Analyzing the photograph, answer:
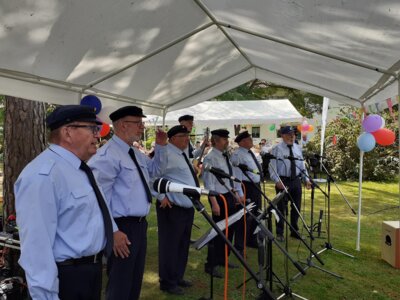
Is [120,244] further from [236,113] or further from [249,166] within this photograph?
[236,113]

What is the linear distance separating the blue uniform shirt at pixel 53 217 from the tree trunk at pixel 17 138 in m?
2.95

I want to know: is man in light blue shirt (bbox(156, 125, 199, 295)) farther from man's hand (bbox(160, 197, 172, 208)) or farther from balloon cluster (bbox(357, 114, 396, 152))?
balloon cluster (bbox(357, 114, 396, 152))

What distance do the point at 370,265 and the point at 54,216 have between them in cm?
478

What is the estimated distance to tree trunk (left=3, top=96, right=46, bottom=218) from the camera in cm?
442

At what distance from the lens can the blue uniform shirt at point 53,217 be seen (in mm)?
1598

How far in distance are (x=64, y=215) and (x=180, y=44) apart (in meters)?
2.93

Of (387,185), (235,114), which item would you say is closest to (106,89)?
(235,114)

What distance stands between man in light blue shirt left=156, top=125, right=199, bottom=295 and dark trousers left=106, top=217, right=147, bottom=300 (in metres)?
0.93

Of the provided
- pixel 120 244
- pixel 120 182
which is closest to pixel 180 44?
pixel 120 182

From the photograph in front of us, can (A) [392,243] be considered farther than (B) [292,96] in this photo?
No

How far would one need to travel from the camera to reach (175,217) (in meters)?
3.97

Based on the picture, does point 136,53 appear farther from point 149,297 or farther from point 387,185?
point 387,185

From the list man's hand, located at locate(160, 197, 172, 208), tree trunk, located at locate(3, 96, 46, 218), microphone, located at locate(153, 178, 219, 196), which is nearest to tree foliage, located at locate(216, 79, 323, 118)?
tree trunk, located at locate(3, 96, 46, 218)

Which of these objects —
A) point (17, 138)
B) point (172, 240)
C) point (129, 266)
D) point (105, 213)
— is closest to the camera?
point (105, 213)
